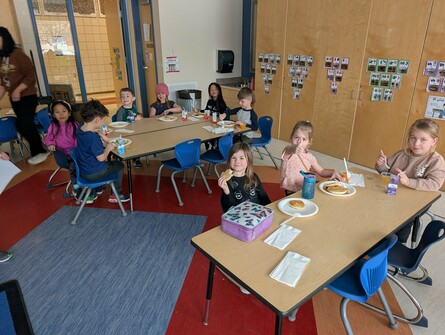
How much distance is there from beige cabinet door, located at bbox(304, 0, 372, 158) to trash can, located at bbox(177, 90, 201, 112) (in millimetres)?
2589

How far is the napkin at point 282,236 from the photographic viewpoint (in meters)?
1.69

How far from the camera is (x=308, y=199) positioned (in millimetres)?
2201

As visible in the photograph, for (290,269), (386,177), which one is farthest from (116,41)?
(290,269)

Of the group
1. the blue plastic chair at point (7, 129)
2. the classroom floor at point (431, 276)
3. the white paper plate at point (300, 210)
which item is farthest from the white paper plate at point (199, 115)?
the white paper plate at point (300, 210)

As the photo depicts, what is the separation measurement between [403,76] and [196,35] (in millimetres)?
4161

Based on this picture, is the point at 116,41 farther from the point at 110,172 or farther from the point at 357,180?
the point at 357,180

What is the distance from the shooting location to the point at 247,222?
1702 mm

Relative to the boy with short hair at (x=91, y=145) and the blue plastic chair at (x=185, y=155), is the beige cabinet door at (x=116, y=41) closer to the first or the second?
the boy with short hair at (x=91, y=145)

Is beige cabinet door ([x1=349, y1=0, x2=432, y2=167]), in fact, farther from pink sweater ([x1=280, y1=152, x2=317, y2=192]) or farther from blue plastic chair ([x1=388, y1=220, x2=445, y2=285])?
blue plastic chair ([x1=388, y1=220, x2=445, y2=285])

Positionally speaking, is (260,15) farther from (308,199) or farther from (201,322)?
(201,322)

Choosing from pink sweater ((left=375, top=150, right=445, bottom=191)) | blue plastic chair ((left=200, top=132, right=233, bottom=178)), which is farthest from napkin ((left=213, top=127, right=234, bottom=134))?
pink sweater ((left=375, top=150, right=445, bottom=191))

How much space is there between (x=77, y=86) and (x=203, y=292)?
6.45 m

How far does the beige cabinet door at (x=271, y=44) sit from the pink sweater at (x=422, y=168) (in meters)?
3.45

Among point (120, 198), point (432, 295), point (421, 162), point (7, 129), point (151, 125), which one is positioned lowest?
point (432, 295)
